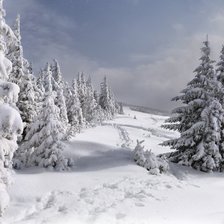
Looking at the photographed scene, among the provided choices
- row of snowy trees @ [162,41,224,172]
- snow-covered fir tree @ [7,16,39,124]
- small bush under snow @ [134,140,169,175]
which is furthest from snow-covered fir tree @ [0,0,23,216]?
snow-covered fir tree @ [7,16,39,124]

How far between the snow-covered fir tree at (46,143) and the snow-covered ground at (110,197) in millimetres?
928

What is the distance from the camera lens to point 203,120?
2539 centimetres

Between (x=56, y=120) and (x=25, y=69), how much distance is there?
15.9m

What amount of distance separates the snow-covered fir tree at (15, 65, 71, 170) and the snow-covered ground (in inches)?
36.5

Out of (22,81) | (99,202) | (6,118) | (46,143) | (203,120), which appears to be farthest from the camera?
(22,81)

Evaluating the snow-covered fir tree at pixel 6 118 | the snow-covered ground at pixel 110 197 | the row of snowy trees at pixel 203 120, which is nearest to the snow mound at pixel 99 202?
the snow-covered ground at pixel 110 197

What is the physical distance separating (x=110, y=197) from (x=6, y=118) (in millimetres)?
5914

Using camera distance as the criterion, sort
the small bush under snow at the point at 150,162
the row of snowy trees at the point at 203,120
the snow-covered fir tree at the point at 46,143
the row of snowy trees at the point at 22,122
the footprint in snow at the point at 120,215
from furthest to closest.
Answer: the row of snowy trees at the point at 203,120, the small bush under snow at the point at 150,162, the snow-covered fir tree at the point at 46,143, the footprint in snow at the point at 120,215, the row of snowy trees at the point at 22,122

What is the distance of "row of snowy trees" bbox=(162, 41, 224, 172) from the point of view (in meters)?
24.7

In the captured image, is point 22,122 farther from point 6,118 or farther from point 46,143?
point 46,143

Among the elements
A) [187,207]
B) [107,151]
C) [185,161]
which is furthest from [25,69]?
[187,207]

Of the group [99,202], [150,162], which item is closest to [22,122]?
[99,202]

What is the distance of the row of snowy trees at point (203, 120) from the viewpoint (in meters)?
24.7

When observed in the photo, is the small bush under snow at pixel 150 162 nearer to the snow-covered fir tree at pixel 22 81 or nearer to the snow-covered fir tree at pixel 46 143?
the snow-covered fir tree at pixel 46 143
